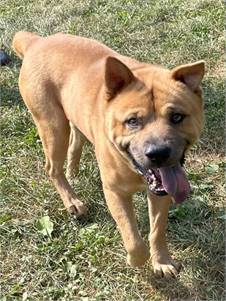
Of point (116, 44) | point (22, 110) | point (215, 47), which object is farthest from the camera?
point (116, 44)

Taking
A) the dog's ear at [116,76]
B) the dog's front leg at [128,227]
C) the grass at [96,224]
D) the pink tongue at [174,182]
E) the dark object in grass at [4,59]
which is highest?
the dog's ear at [116,76]

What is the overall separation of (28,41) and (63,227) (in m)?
1.40

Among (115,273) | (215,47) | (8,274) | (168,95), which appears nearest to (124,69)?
(168,95)

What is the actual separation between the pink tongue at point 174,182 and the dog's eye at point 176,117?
0.24m

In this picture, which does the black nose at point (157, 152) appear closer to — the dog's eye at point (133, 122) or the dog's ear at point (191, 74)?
the dog's eye at point (133, 122)

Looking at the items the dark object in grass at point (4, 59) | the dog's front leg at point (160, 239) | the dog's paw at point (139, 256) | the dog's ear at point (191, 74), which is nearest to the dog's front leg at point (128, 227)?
the dog's paw at point (139, 256)

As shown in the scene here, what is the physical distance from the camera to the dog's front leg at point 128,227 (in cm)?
355

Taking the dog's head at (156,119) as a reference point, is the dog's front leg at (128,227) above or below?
below

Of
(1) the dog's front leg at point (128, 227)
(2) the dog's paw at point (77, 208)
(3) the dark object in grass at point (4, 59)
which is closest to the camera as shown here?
(1) the dog's front leg at point (128, 227)

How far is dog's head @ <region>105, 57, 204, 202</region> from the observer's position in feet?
9.95

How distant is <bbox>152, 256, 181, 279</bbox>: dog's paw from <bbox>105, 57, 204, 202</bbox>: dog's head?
2.20 feet

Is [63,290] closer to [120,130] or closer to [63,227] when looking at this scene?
[63,227]

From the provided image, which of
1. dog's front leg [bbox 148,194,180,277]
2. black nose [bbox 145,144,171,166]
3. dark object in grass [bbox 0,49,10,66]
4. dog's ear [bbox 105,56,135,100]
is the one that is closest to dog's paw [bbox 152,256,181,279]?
dog's front leg [bbox 148,194,180,277]

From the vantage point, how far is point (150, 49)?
6.06 meters
